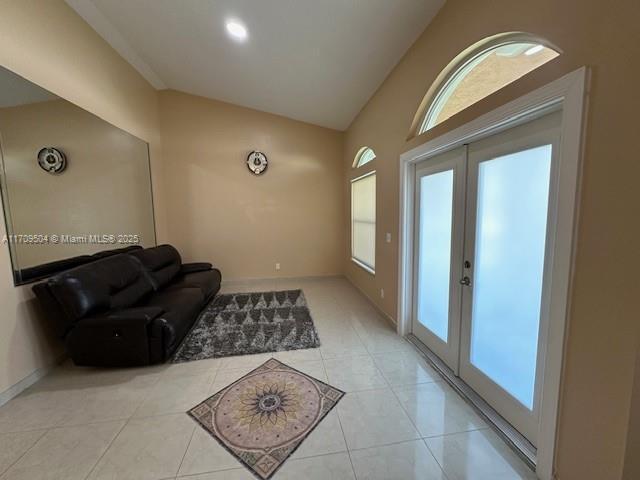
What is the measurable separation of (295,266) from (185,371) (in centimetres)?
325

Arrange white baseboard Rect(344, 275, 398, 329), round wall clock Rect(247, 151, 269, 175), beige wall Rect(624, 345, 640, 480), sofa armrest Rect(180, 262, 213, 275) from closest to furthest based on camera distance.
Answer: beige wall Rect(624, 345, 640, 480), white baseboard Rect(344, 275, 398, 329), sofa armrest Rect(180, 262, 213, 275), round wall clock Rect(247, 151, 269, 175)

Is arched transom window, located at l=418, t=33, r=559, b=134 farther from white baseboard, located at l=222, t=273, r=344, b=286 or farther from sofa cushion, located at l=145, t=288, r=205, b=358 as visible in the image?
white baseboard, located at l=222, t=273, r=344, b=286

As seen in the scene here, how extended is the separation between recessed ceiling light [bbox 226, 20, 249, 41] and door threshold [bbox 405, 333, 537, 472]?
379 centimetres

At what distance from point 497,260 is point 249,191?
438cm

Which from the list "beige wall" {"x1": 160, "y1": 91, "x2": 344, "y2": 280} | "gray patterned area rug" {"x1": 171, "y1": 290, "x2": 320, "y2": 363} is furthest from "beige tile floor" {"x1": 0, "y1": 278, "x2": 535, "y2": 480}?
"beige wall" {"x1": 160, "y1": 91, "x2": 344, "y2": 280}

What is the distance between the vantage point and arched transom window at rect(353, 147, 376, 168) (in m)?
4.26

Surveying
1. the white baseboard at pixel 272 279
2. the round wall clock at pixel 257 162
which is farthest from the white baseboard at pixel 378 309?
the round wall clock at pixel 257 162

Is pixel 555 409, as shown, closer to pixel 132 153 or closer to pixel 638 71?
pixel 638 71

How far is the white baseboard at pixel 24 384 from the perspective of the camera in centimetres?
206

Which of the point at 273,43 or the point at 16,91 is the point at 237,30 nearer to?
the point at 273,43

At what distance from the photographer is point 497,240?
186 cm

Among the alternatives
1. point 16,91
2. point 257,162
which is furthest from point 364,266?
point 16,91

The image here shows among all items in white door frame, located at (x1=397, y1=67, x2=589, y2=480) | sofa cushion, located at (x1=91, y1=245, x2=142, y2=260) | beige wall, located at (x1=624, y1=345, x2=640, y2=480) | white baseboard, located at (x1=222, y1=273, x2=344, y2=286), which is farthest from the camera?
white baseboard, located at (x1=222, y1=273, x2=344, y2=286)

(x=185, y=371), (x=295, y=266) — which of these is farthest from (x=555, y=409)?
(x=295, y=266)
